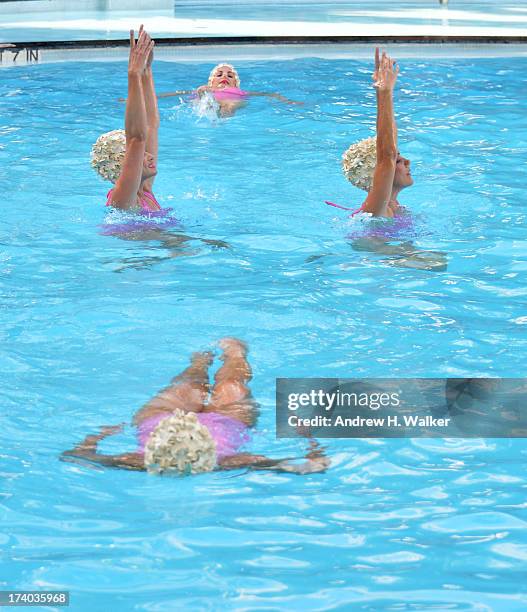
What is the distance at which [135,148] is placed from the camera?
21.3 ft

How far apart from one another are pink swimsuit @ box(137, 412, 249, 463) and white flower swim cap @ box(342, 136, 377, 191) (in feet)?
9.65

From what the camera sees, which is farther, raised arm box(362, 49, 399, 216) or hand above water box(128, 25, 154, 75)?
hand above water box(128, 25, 154, 75)

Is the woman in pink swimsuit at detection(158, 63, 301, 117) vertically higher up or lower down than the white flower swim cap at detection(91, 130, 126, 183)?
higher up

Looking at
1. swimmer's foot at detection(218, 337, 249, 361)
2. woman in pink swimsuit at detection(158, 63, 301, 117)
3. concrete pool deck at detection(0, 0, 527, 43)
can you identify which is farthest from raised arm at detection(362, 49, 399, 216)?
concrete pool deck at detection(0, 0, 527, 43)

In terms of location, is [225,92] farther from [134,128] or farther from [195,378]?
[195,378]

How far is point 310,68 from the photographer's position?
1463 centimetres

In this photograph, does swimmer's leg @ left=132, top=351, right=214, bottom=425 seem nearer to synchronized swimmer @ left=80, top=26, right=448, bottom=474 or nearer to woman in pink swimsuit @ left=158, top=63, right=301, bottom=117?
synchronized swimmer @ left=80, top=26, right=448, bottom=474

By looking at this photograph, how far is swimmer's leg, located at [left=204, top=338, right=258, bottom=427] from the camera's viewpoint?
472 centimetres

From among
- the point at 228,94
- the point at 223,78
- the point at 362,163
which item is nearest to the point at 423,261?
the point at 362,163

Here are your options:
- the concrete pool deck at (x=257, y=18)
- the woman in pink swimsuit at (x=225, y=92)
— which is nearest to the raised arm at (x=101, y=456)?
the woman in pink swimsuit at (x=225, y=92)

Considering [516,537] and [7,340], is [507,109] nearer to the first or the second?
[7,340]

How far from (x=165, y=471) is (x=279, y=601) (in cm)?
75

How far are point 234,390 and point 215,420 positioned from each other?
1.29ft

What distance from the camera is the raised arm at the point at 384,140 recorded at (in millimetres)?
6016
